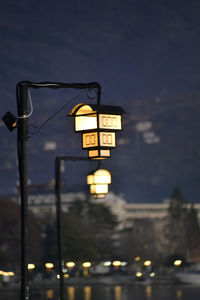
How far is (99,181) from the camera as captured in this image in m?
15.1

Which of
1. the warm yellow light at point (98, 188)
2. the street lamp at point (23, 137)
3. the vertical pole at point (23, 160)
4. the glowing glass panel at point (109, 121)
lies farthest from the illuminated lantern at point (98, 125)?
the warm yellow light at point (98, 188)

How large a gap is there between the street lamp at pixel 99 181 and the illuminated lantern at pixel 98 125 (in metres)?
4.55

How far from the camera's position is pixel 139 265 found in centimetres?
11519

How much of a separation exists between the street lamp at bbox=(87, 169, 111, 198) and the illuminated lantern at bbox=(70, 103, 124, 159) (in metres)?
Result: 4.55

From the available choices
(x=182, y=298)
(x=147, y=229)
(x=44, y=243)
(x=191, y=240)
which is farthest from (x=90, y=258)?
(x=147, y=229)

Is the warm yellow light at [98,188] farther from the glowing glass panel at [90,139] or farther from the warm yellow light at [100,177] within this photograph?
the glowing glass panel at [90,139]

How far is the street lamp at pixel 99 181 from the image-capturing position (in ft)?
49.3

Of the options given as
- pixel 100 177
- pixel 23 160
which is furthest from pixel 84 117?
pixel 100 177

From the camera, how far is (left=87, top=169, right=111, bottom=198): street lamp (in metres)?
15.0

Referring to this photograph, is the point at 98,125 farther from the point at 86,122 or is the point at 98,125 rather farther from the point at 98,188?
the point at 98,188

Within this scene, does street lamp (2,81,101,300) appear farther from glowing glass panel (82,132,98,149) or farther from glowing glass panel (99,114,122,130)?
glowing glass panel (82,132,98,149)

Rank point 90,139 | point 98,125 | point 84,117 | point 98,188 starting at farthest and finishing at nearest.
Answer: point 98,188 → point 90,139 → point 84,117 → point 98,125

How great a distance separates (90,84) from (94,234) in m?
90.3

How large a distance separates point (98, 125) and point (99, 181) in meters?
5.17
